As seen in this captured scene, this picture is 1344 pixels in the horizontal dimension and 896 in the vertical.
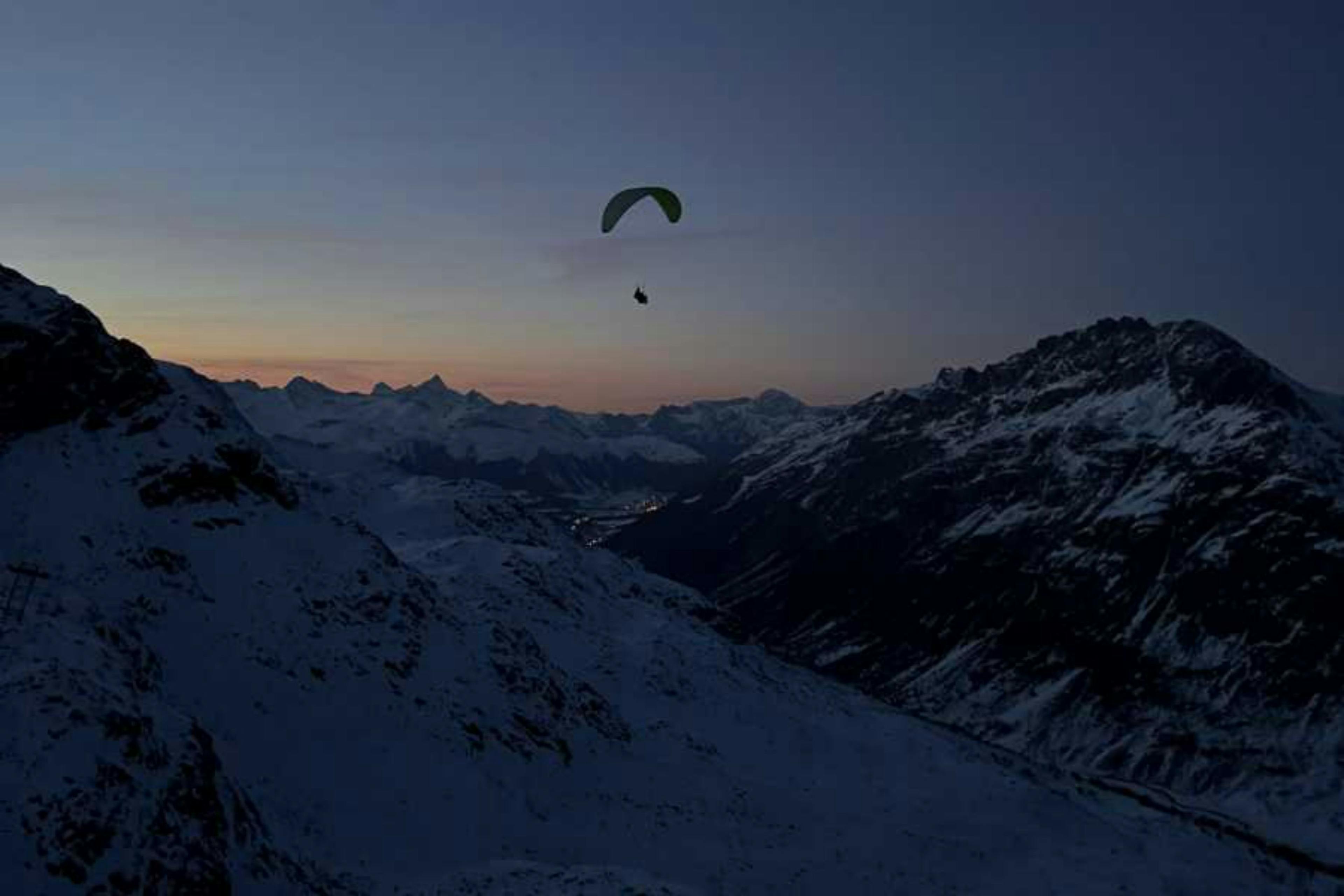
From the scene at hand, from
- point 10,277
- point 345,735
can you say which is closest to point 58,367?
point 10,277

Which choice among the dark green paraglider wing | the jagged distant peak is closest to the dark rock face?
the jagged distant peak

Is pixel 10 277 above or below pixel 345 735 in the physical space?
above

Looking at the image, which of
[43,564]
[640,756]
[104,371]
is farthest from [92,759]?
[104,371]

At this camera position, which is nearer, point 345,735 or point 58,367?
point 345,735

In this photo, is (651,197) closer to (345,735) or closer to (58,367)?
(345,735)

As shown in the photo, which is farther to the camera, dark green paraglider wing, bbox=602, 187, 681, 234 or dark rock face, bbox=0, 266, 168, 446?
dark rock face, bbox=0, 266, 168, 446

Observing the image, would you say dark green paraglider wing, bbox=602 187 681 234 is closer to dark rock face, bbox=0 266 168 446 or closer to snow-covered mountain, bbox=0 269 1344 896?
snow-covered mountain, bbox=0 269 1344 896
